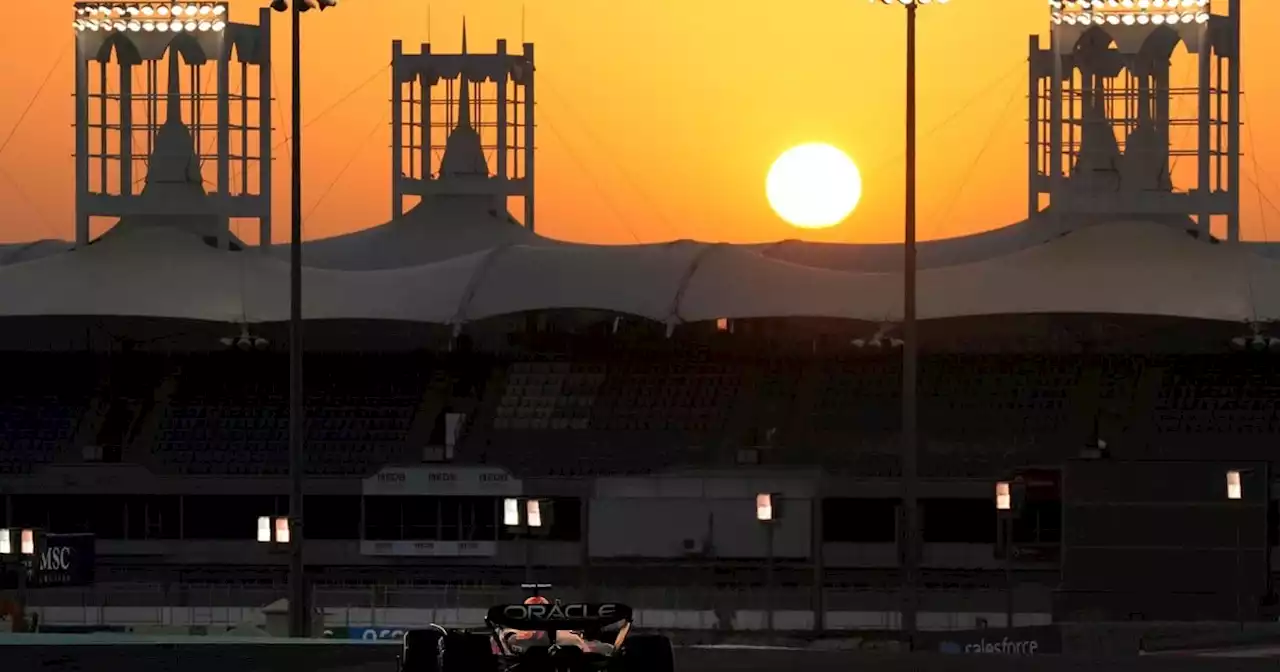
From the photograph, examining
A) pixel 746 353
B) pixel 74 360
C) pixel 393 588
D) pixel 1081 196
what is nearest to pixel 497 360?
pixel 746 353

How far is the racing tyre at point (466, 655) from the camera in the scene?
24.0 metres

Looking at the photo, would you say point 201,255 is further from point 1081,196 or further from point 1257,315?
point 1257,315

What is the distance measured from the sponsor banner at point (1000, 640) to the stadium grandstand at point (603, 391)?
43.2 ft

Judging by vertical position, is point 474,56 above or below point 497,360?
above

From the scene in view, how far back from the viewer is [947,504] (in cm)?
6850

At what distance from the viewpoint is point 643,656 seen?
2383 centimetres

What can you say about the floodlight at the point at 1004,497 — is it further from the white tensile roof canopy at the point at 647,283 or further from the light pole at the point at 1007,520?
the white tensile roof canopy at the point at 647,283

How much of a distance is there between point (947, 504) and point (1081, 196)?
49.7 feet

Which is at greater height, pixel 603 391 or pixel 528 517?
pixel 603 391

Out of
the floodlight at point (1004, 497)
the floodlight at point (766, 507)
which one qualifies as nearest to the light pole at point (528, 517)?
the floodlight at point (766, 507)

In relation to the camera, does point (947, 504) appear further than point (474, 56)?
No

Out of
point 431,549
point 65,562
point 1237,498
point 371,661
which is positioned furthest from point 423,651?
Result: point 431,549

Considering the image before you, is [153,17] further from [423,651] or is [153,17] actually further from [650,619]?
[423,651]

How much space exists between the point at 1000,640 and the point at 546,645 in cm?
2562
